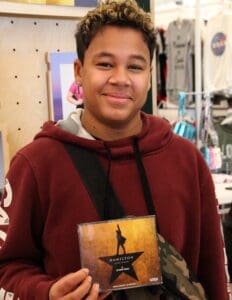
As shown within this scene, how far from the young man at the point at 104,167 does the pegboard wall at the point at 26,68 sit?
368 millimetres

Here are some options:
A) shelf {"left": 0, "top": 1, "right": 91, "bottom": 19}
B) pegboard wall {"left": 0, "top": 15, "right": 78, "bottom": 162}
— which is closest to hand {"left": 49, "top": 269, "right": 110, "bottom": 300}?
pegboard wall {"left": 0, "top": 15, "right": 78, "bottom": 162}

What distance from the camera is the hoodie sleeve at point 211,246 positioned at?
0.97 m

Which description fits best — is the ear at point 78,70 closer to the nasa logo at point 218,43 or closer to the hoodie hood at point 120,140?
the hoodie hood at point 120,140

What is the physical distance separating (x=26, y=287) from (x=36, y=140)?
28 centimetres

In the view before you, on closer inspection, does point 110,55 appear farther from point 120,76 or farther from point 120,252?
point 120,252

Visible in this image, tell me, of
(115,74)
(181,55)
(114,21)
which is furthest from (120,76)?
(181,55)

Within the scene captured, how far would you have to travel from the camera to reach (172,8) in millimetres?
4957

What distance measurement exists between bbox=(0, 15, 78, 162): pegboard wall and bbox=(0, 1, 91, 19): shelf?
0.06m

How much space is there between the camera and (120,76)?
0.85 metres

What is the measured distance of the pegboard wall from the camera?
1252mm

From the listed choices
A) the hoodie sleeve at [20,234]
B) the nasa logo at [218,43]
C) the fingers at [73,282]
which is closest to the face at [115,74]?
the hoodie sleeve at [20,234]

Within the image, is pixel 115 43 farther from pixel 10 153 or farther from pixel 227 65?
pixel 227 65

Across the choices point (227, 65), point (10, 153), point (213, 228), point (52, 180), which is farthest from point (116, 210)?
point (227, 65)

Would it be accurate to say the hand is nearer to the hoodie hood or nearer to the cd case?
the cd case
